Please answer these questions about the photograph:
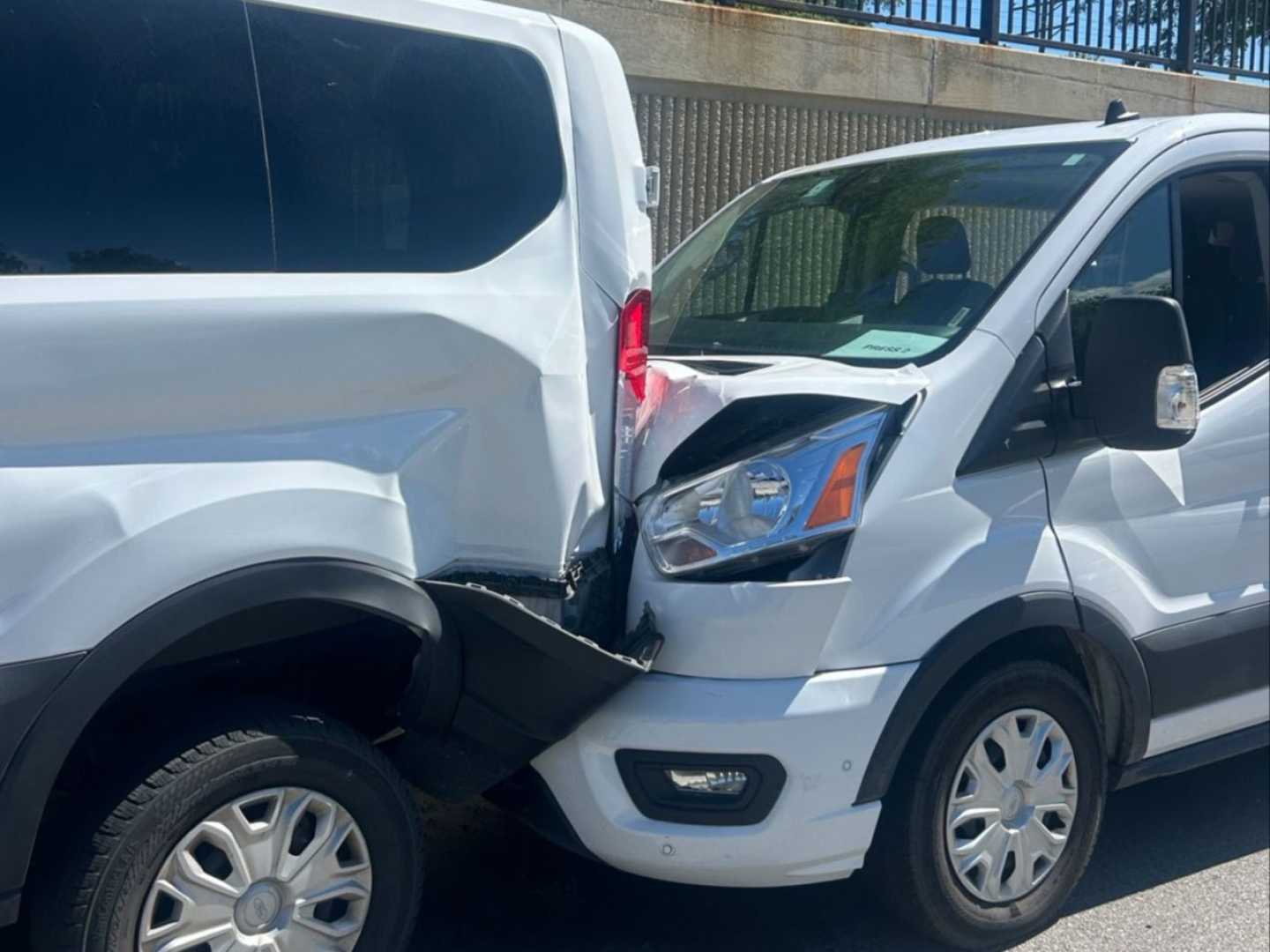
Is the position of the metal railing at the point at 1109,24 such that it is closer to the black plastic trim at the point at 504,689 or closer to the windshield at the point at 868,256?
the windshield at the point at 868,256

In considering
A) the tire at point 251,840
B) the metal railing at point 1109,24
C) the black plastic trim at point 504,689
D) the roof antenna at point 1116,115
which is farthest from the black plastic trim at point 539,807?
the metal railing at point 1109,24

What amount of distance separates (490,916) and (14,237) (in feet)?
7.03

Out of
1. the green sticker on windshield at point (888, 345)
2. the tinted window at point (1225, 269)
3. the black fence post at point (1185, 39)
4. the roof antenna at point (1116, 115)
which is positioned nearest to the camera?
the green sticker on windshield at point (888, 345)

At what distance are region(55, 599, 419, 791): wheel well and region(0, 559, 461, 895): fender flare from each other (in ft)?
0.19

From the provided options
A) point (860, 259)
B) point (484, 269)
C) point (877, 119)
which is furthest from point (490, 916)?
point (877, 119)

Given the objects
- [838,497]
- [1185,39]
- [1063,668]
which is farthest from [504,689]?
[1185,39]

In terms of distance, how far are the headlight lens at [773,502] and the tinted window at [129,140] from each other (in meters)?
1.06

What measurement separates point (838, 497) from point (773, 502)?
0.14 metres

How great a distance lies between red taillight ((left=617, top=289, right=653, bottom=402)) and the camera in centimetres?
331

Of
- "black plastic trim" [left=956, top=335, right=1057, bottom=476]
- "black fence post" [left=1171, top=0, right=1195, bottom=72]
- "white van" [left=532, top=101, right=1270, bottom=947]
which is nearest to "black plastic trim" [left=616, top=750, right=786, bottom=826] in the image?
"white van" [left=532, top=101, right=1270, bottom=947]

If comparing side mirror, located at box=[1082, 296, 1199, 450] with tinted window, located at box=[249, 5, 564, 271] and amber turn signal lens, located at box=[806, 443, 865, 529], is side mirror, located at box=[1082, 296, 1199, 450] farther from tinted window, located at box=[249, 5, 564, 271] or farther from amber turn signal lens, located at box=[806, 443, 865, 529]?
tinted window, located at box=[249, 5, 564, 271]

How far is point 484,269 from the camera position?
122 inches

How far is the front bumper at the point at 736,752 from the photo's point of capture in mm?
3160

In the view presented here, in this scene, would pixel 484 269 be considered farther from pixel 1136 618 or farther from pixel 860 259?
pixel 1136 618
